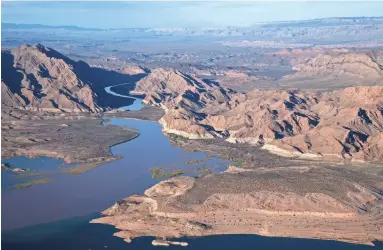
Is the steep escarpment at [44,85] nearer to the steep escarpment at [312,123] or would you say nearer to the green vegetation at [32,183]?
the steep escarpment at [312,123]

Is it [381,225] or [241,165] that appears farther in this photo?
[241,165]

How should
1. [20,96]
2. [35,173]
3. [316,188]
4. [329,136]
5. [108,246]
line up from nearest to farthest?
[108,246]
[316,188]
[35,173]
[329,136]
[20,96]

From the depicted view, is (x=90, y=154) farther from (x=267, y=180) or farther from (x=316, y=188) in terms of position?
(x=316, y=188)

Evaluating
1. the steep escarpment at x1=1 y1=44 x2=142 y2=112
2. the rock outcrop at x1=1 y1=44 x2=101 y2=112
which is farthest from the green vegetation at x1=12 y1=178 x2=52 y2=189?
the rock outcrop at x1=1 y1=44 x2=101 y2=112

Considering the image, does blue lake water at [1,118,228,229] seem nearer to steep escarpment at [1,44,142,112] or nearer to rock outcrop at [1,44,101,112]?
rock outcrop at [1,44,101,112]

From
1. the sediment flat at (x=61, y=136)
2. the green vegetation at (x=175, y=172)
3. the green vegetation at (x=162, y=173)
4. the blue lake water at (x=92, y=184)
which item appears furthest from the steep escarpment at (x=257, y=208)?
the sediment flat at (x=61, y=136)

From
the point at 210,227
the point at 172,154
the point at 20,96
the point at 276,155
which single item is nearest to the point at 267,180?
the point at 210,227
